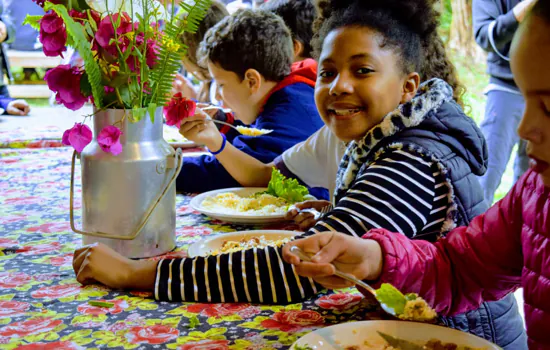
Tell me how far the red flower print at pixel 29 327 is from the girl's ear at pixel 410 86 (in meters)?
0.83

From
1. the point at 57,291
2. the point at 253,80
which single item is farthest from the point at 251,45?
the point at 57,291

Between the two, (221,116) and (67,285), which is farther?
(221,116)

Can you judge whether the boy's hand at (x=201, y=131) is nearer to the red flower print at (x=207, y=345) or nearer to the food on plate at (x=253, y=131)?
the food on plate at (x=253, y=131)

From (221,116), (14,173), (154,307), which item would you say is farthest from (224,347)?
(221,116)

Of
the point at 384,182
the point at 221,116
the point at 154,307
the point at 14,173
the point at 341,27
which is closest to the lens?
the point at 154,307

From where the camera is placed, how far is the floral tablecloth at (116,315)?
83 cm

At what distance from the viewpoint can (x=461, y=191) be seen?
1.12 m

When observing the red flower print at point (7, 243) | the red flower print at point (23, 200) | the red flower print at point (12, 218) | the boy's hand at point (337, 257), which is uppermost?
the boy's hand at point (337, 257)

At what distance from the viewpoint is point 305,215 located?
1408 millimetres

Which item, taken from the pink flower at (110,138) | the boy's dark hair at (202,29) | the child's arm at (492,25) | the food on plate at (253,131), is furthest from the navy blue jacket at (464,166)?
the child's arm at (492,25)

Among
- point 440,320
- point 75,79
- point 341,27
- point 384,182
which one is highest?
point 341,27

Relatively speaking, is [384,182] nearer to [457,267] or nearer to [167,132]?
[457,267]

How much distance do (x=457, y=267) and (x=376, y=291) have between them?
0.71 ft

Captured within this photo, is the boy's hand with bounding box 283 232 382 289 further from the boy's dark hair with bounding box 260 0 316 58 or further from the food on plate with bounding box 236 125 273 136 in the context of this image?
the boy's dark hair with bounding box 260 0 316 58
